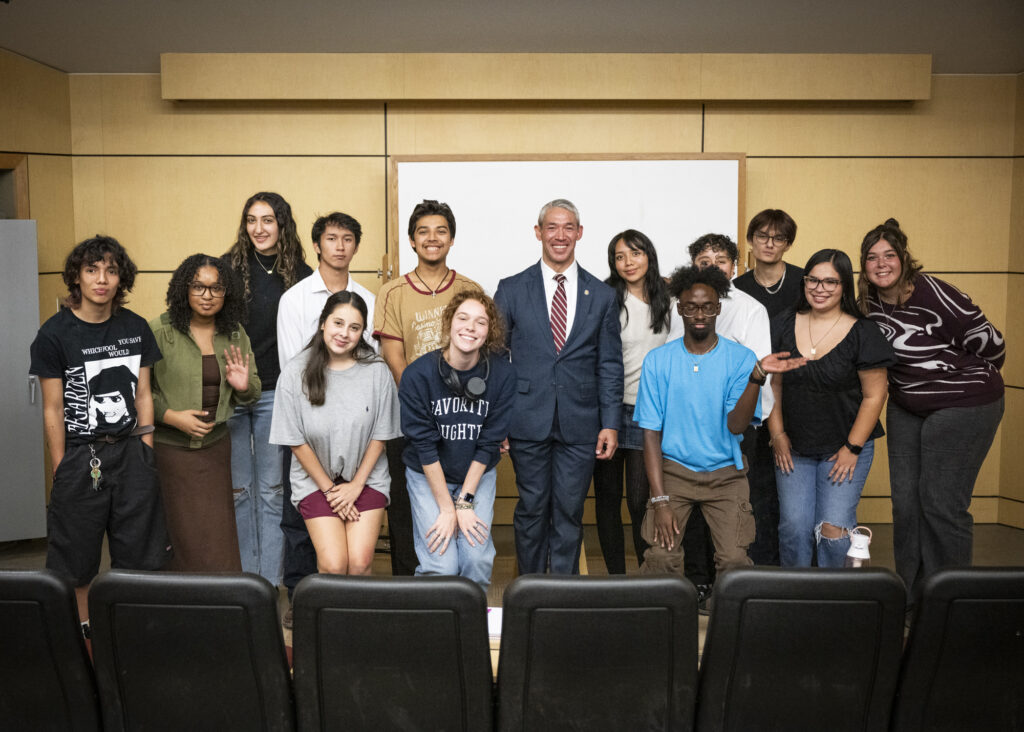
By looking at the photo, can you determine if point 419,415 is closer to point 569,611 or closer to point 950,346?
point 569,611

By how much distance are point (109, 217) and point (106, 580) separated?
3722 millimetres

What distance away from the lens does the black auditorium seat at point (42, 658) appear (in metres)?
1.67

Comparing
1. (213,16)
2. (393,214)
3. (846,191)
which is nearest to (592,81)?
(393,214)

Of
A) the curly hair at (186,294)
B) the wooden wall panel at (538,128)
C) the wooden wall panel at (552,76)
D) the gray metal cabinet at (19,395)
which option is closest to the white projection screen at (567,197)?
the wooden wall panel at (538,128)

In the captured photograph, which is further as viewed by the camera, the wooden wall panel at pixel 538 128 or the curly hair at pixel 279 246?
the wooden wall panel at pixel 538 128

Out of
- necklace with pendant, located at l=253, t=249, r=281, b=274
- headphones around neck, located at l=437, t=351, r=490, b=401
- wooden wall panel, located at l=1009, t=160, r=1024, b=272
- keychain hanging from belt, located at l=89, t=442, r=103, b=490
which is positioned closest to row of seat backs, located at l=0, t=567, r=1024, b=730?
keychain hanging from belt, located at l=89, t=442, r=103, b=490

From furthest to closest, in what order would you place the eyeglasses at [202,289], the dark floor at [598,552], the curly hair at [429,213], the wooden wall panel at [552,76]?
the wooden wall panel at [552,76] < the dark floor at [598,552] < the curly hair at [429,213] < the eyeglasses at [202,289]

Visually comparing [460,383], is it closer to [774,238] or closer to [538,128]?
[774,238]

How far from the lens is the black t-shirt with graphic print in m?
2.69

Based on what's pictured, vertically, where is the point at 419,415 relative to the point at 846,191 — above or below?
below

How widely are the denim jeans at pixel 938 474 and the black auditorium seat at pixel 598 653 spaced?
187 cm

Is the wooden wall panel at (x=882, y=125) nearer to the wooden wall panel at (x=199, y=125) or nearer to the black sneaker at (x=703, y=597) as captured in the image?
the wooden wall panel at (x=199, y=125)

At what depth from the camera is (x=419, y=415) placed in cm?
285

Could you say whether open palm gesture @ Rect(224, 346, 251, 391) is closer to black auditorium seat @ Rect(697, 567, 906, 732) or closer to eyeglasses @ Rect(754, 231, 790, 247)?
black auditorium seat @ Rect(697, 567, 906, 732)
